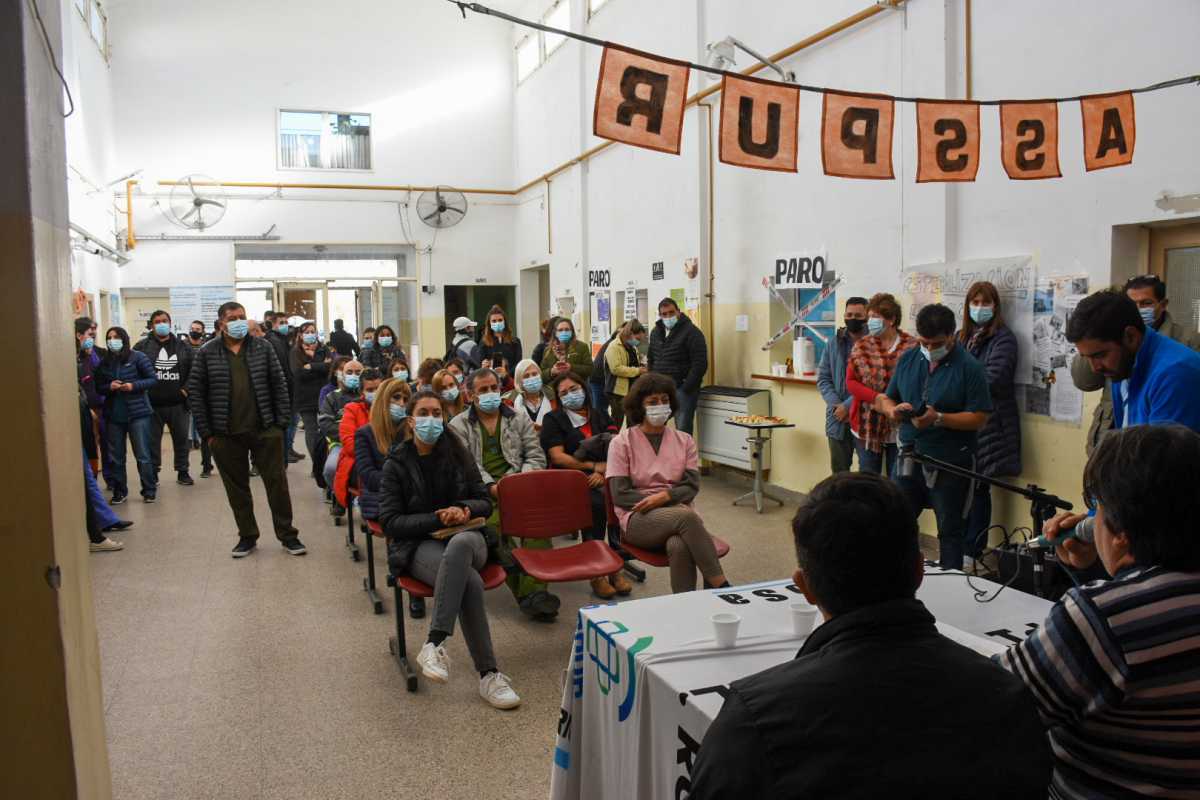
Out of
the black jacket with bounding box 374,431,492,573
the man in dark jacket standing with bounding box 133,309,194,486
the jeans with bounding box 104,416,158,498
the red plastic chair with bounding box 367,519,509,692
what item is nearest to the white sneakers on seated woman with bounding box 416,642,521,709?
the red plastic chair with bounding box 367,519,509,692

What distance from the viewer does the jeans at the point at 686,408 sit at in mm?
7637

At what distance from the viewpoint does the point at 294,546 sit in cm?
570

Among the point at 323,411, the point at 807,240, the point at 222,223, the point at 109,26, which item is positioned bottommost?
the point at 323,411

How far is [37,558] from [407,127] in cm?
1308

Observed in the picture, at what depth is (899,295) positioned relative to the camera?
584cm

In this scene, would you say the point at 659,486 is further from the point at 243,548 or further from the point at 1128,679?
the point at 243,548

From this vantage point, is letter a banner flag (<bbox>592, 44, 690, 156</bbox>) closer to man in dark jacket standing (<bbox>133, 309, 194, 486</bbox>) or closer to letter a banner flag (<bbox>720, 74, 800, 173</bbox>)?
letter a banner flag (<bbox>720, 74, 800, 173</bbox>)

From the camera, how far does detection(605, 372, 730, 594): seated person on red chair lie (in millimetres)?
3898

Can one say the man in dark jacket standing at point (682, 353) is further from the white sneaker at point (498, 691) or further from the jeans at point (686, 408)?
the white sneaker at point (498, 691)

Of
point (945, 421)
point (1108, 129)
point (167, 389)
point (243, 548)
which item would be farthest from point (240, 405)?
point (1108, 129)

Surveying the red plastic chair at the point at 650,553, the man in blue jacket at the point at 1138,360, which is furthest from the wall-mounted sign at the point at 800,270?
the man in blue jacket at the point at 1138,360

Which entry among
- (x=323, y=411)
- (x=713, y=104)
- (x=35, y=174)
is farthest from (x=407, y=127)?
(x=35, y=174)

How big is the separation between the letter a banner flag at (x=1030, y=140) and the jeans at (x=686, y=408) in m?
3.64

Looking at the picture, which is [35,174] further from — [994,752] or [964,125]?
[964,125]
